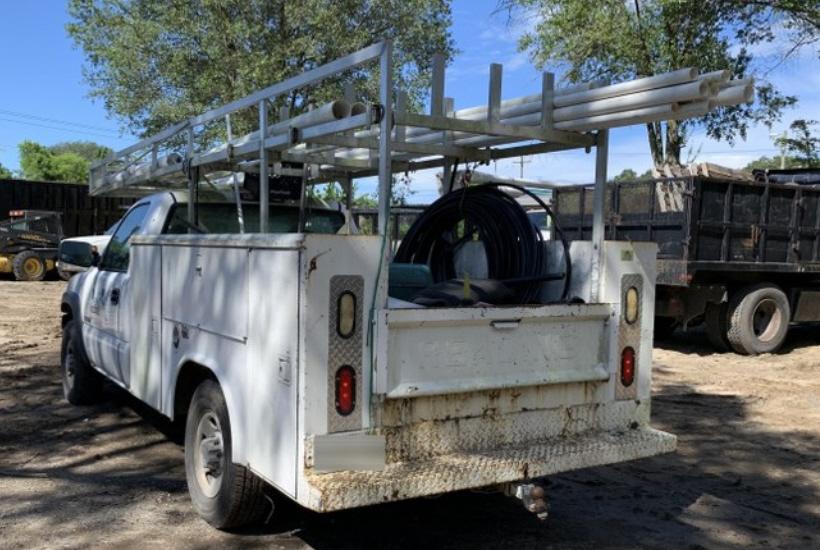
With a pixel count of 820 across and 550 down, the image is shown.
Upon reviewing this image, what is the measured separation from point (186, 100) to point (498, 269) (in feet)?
53.5

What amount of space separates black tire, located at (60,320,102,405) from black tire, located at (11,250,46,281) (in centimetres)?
1698

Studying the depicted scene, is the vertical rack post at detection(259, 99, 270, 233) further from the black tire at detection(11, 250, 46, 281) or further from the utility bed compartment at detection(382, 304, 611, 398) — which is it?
the black tire at detection(11, 250, 46, 281)

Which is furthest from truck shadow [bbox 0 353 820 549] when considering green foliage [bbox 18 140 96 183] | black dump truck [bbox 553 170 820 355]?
green foliage [bbox 18 140 96 183]

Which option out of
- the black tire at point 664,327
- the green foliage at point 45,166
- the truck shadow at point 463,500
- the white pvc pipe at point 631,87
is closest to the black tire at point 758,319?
the black tire at point 664,327

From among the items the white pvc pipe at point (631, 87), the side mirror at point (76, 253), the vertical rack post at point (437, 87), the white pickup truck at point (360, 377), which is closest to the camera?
the white pickup truck at point (360, 377)

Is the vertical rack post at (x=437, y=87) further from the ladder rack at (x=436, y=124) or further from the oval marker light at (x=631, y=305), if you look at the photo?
the oval marker light at (x=631, y=305)

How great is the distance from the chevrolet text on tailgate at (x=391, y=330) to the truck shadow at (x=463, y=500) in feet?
1.42

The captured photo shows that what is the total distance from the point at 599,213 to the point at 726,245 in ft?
→ 22.0

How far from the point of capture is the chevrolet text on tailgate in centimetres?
322

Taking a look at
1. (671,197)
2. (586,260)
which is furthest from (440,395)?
(671,197)

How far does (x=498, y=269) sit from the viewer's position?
4.63 meters

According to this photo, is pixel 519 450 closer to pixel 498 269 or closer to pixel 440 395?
pixel 440 395

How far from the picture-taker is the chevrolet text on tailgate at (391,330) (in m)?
3.22

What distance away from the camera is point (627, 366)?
163 inches
